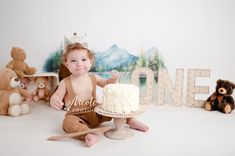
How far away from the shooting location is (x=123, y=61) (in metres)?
1.46

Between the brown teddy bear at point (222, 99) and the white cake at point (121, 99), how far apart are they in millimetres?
535

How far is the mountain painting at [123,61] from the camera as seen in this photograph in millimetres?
1450

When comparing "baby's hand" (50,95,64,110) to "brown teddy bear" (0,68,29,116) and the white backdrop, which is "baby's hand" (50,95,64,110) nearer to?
"brown teddy bear" (0,68,29,116)

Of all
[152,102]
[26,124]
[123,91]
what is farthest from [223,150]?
[26,124]

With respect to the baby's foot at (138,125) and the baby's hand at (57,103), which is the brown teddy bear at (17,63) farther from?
the baby's foot at (138,125)

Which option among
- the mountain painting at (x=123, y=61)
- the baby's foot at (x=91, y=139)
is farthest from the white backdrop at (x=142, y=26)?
the baby's foot at (x=91, y=139)

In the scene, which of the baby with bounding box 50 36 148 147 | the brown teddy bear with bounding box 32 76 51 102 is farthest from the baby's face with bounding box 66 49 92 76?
the brown teddy bear with bounding box 32 76 51 102

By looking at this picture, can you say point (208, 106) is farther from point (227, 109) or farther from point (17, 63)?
point (17, 63)

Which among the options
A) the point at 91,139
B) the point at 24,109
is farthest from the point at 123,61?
the point at 91,139

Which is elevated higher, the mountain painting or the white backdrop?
the white backdrop

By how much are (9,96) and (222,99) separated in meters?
0.94

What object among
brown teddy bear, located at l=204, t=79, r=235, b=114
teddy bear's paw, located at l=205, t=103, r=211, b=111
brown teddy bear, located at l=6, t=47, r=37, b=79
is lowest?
teddy bear's paw, located at l=205, t=103, r=211, b=111

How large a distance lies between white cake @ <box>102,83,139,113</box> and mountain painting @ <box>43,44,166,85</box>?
55cm

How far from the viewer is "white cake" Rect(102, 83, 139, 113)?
876 mm
